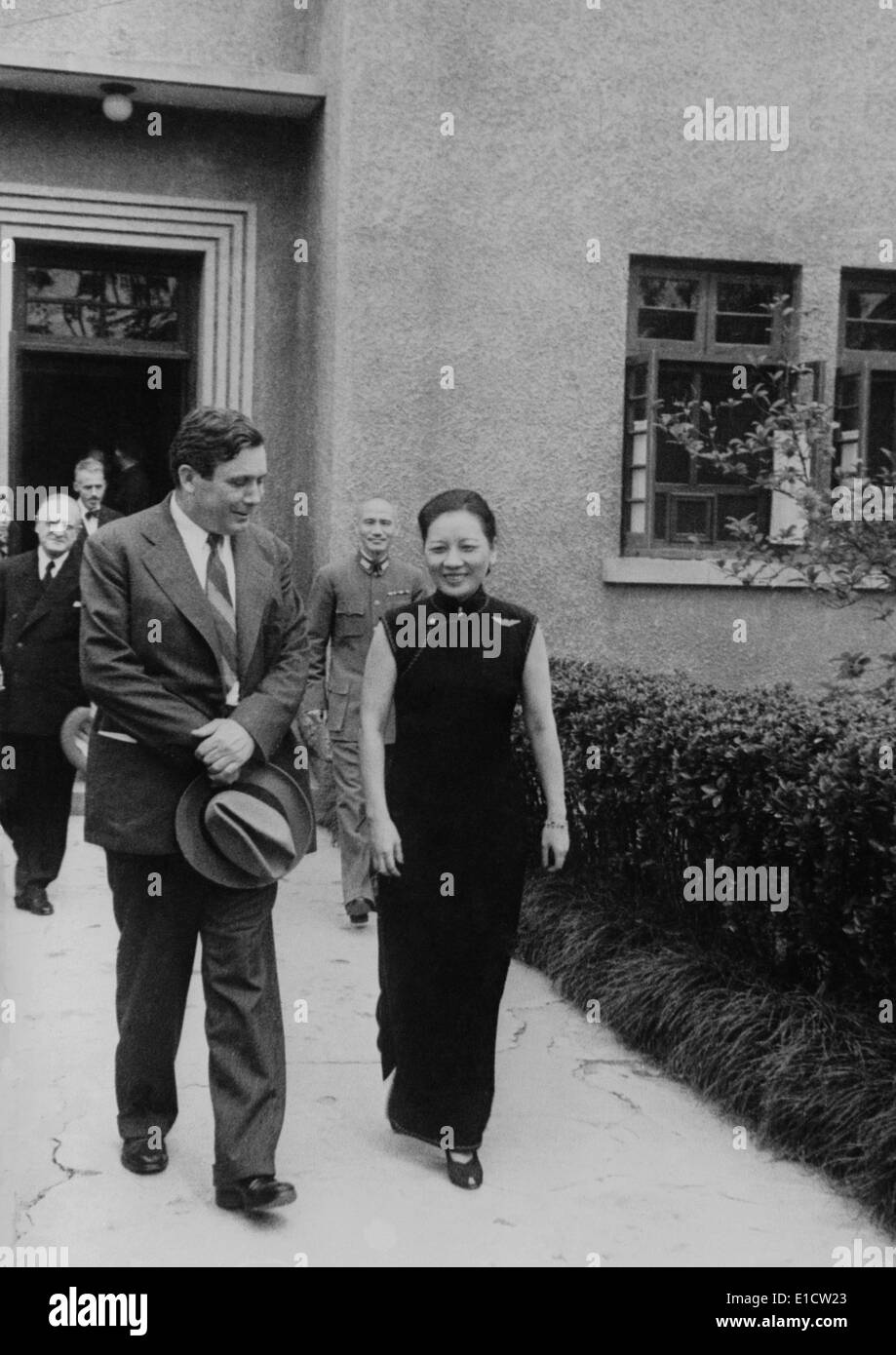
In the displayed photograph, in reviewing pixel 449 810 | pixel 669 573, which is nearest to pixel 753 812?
pixel 449 810

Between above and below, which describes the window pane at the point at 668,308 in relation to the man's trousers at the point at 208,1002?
above

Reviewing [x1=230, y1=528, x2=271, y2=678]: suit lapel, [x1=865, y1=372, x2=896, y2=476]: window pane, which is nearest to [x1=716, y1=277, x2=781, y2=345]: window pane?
[x1=865, y1=372, x2=896, y2=476]: window pane

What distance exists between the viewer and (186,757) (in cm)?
462

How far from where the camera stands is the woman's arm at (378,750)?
16.3ft

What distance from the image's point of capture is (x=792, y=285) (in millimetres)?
10906

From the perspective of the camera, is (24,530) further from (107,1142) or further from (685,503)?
(107,1142)

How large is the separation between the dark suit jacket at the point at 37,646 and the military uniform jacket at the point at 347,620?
1.13m

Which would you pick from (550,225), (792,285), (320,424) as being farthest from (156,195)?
(792,285)

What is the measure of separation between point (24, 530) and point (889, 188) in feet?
20.4

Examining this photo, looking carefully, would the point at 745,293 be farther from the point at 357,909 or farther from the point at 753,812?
the point at 753,812

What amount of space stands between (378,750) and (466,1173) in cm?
122

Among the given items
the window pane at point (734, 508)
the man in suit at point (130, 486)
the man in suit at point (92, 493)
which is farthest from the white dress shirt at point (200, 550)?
the man in suit at point (130, 486)
